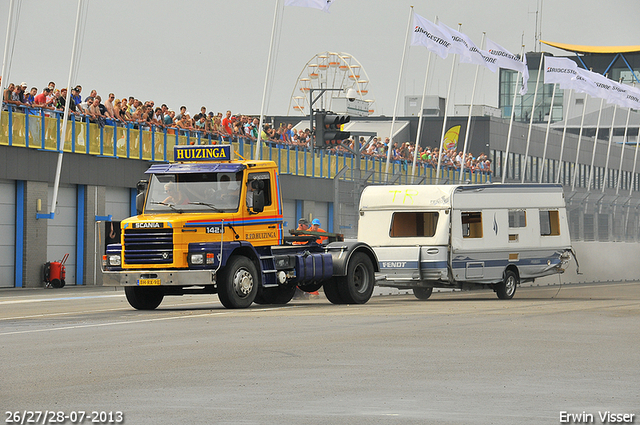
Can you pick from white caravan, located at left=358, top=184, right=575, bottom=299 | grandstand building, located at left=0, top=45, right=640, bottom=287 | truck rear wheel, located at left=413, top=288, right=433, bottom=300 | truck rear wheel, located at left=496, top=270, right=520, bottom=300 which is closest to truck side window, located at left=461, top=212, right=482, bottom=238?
white caravan, located at left=358, top=184, right=575, bottom=299

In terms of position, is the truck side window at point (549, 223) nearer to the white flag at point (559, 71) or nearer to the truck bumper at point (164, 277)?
the truck bumper at point (164, 277)

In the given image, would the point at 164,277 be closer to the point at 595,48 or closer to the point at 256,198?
the point at 256,198

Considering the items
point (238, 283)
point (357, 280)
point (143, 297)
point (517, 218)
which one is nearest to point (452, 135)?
point (517, 218)

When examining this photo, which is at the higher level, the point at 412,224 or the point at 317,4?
the point at 317,4

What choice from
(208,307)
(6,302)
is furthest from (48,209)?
(208,307)

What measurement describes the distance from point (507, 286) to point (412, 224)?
2.92 m

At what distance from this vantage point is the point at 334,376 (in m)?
11.2

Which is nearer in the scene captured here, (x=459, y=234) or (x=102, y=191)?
(x=459, y=234)

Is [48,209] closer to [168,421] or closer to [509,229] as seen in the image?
[509,229]

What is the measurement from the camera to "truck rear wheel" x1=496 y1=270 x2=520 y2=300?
27578mm

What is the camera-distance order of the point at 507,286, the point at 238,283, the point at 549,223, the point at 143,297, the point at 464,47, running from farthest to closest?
the point at 464,47 → the point at 549,223 → the point at 507,286 → the point at 143,297 → the point at 238,283

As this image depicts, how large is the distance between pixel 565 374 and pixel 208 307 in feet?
40.9

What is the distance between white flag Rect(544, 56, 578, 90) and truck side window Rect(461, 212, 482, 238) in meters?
33.3

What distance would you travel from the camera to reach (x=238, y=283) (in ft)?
69.2
